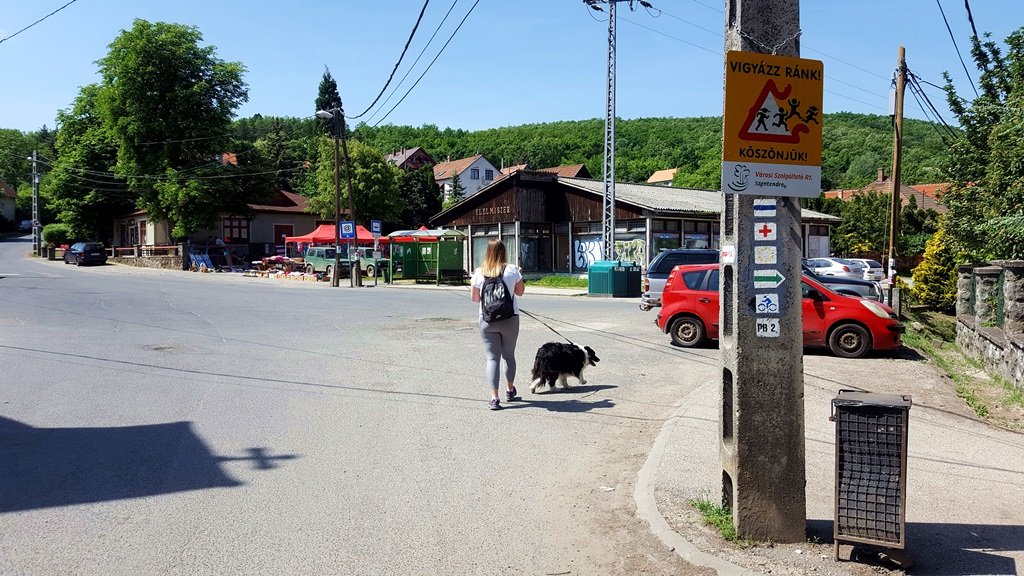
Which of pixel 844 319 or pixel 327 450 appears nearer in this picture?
pixel 327 450

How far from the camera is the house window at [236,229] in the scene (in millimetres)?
57031

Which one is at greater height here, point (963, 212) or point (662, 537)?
point (963, 212)

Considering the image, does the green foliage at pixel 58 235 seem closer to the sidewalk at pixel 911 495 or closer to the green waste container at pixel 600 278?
the green waste container at pixel 600 278

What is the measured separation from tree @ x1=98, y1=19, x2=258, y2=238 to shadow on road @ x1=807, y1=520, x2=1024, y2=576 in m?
48.2

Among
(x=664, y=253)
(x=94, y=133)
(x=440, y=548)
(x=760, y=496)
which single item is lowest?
(x=440, y=548)

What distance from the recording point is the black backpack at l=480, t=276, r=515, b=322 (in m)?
7.66

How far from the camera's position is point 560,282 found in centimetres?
3506

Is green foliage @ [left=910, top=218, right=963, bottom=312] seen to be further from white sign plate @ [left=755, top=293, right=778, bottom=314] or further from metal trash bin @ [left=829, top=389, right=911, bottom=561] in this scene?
metal trash bin @ [left=829, top=389, right=911, bottom=561]

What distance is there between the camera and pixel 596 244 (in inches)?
1483

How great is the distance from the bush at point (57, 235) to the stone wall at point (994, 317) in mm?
61955

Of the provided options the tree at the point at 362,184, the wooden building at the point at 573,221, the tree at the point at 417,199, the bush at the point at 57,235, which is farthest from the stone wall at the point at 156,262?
the tree at the point at 417,199

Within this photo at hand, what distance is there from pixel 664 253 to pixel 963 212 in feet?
27.0

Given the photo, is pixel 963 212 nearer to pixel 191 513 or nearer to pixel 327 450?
pixel 327 450

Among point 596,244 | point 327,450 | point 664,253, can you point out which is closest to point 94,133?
point 596,244
